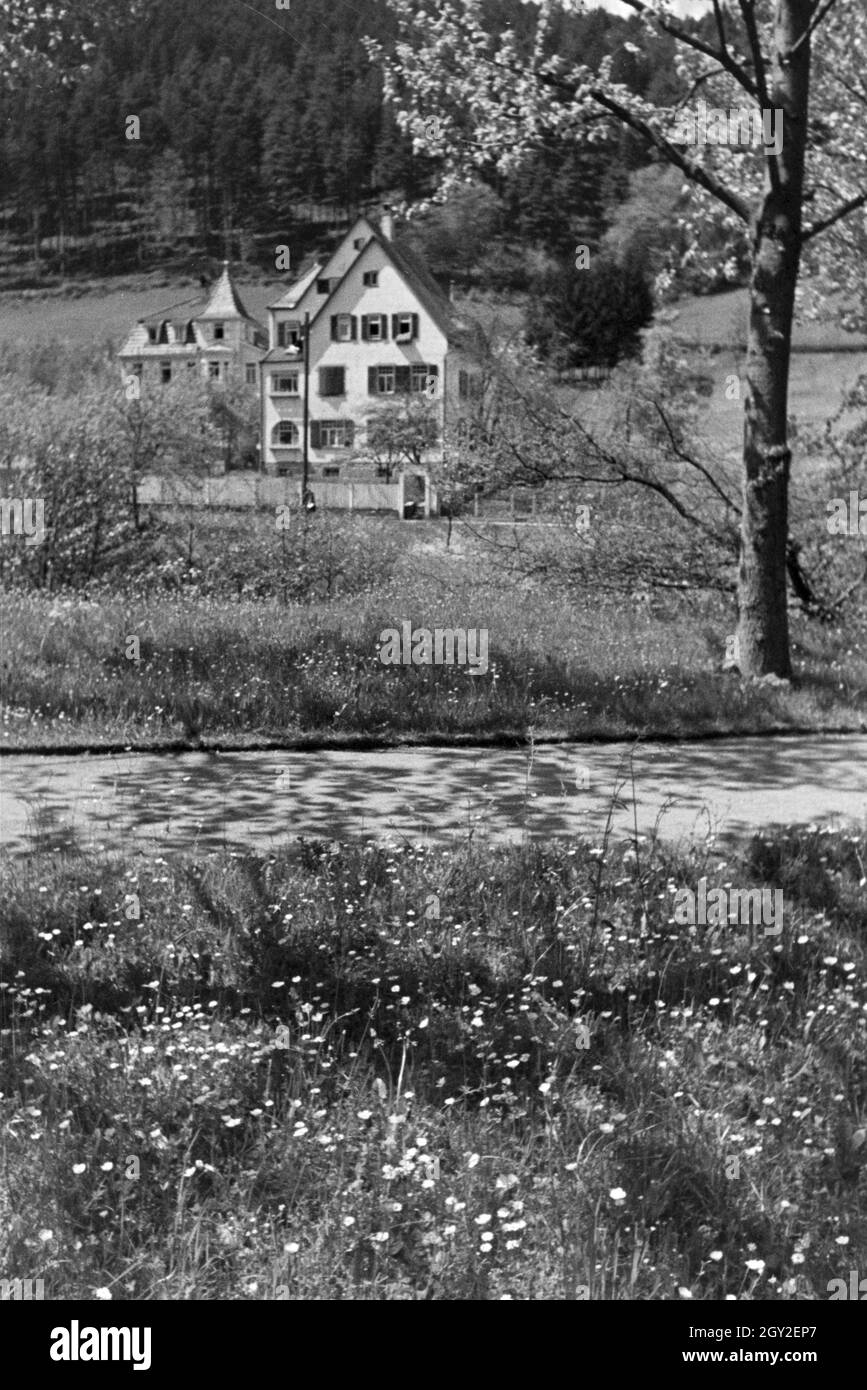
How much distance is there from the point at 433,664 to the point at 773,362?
4113 mm

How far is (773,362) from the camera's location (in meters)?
12.0

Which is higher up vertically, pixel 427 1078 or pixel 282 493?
pixel 282 493

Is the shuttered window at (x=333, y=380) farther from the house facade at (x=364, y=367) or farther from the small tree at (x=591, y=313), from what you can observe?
the small tree at (x=591, y=313)

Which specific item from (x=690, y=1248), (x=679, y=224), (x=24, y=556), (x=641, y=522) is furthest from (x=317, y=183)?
(x=690, y=1248)

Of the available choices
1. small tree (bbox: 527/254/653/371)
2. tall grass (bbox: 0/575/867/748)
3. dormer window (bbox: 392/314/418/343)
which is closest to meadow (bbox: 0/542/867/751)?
tall grass (bbox: 0/575/867/748)

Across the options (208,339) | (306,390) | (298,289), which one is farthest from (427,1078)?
(208,339)

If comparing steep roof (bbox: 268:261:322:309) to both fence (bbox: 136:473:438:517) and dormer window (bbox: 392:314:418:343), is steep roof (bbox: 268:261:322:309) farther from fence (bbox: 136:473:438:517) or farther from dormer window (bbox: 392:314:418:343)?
fence (bbox: 136:473:438:517)

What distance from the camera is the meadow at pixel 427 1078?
3469 millimetres

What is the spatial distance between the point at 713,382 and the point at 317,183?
219 inches

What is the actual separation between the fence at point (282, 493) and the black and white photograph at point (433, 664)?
0.07 m

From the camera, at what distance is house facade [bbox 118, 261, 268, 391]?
1349 centimetres

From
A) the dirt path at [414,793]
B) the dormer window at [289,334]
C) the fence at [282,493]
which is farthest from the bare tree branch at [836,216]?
the fence at [282,493]

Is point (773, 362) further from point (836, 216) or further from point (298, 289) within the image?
point (298, 289)

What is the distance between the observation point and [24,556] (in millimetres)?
17000
